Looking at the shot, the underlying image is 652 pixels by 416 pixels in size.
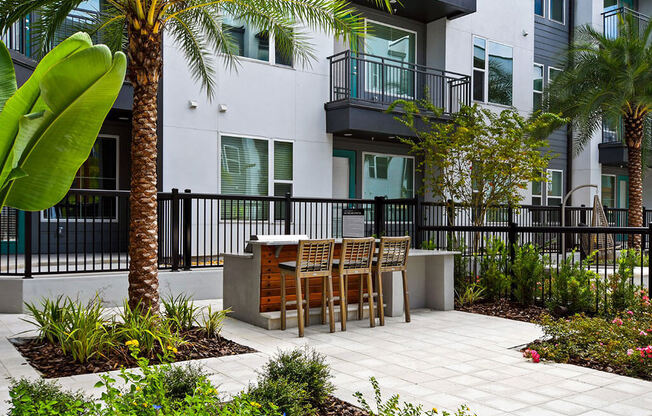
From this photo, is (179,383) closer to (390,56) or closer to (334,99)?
(334,99)

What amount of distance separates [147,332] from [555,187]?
58.8ft

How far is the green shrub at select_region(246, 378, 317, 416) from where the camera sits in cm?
380

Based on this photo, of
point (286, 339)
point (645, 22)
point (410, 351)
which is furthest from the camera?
point (645, 22)

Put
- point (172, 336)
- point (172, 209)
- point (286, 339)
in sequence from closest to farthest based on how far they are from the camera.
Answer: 1. point (172, 336)
2. point (286, 339)
3. point (172, 209)

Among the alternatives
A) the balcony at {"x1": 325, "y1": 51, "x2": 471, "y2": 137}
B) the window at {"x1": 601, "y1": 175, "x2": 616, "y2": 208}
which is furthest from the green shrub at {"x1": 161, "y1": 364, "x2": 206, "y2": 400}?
the window at {"x1": 601, "y1": 175, "x2": 616, "y2": 208}

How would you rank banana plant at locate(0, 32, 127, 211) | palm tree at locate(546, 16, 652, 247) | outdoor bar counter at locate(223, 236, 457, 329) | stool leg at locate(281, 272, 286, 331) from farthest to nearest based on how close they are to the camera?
palm tree at locate(546, 16, 652, 247), outdoor bar counter at locate(223, 236, 457, 329), stool leg at locate(281, 272, 286, 331), banana plant at locate(0, 32, 127, 211)

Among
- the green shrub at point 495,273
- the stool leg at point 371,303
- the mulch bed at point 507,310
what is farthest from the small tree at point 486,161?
the stool leg at point 371,303

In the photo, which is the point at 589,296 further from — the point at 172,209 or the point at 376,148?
the point at 376,148

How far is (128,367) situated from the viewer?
5.66 meters

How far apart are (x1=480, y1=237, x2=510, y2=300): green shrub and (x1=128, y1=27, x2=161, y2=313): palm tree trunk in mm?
6096

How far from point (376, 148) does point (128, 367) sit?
38.0ft

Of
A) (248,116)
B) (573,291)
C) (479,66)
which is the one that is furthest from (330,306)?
(479,66)

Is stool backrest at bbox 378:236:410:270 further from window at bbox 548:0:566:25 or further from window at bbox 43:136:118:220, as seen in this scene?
window at bbox 548:0:566:25

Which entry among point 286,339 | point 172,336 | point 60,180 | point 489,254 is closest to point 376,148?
point 489,254
